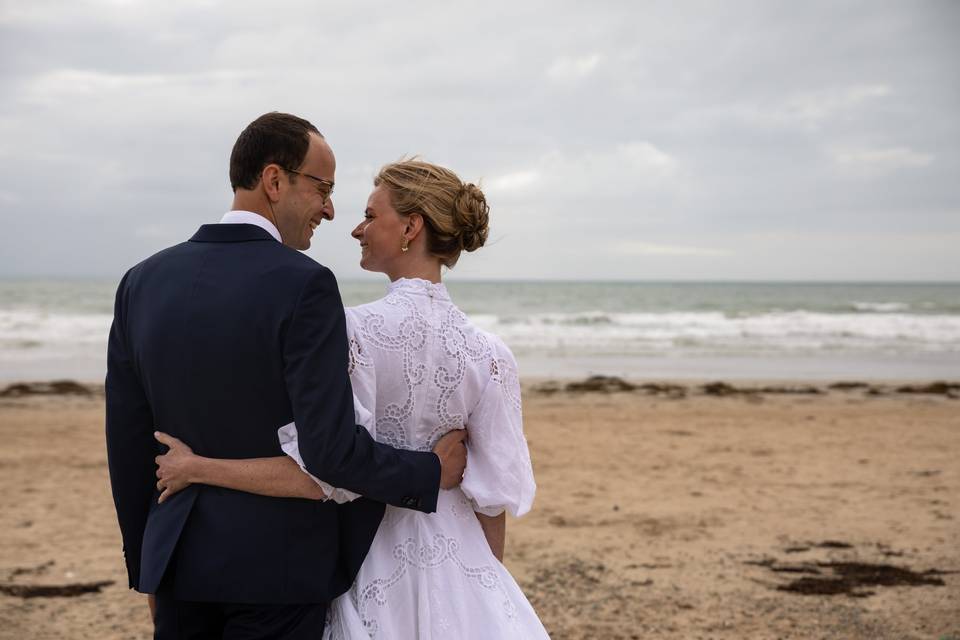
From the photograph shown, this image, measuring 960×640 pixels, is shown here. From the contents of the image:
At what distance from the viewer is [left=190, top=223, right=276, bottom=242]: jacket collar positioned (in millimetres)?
1936

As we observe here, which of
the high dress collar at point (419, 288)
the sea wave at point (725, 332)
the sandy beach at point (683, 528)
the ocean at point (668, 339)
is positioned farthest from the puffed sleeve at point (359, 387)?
the sea wave at point (725, 332)

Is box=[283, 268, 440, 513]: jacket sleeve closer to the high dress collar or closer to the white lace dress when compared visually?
the white lace dress

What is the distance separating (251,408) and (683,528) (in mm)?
5142

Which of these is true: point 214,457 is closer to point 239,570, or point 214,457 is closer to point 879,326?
point 239,570

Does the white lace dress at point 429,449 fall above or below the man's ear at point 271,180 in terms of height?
below

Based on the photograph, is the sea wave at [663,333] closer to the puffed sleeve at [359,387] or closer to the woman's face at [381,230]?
the woman's face at [381,230]

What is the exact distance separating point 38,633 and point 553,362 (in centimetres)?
1548

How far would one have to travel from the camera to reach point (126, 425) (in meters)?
2.00

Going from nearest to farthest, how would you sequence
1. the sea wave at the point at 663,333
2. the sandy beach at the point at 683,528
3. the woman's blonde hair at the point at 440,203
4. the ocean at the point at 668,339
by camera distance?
the woman's blonde hair at the point at 440,203
the sandy beach at the point at 683,528
the ocean at the point at 668,339
the sea wave at the point at 663,333

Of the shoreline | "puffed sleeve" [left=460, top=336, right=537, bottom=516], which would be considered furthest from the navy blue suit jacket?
the shoreline

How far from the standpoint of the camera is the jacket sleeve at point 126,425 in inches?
78.7

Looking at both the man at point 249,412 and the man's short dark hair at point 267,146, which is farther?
the man's short dark hair at point 267,146

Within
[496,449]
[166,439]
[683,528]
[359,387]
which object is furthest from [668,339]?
[166,439]

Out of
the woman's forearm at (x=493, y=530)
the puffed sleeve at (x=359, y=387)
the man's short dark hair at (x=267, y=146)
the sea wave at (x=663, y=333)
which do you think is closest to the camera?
the puffed sleeve at (x=359, y=387)
